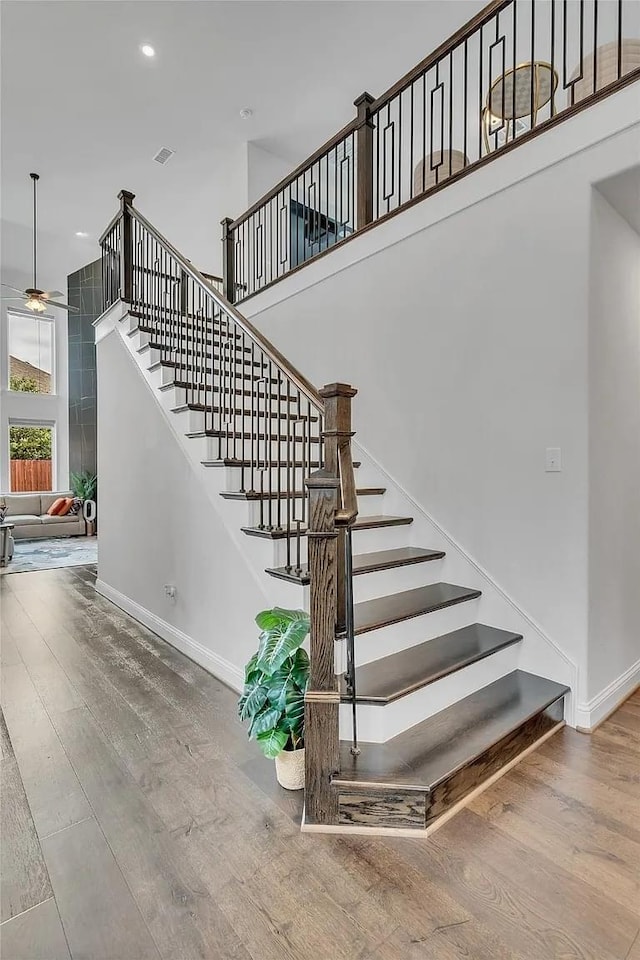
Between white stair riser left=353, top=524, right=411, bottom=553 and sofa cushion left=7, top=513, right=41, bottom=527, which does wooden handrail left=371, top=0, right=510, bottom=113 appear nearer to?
white stair riser left=353, top=524, right=411, bottom=553

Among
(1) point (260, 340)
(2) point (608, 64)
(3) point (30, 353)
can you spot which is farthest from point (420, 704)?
(3) point (30, 353)

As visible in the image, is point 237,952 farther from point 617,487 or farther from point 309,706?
point 617,487

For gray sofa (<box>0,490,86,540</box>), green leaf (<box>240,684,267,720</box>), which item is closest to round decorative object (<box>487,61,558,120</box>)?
green leaf (<box>240,684,267,720</box>)

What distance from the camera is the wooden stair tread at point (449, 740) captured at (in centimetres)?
179

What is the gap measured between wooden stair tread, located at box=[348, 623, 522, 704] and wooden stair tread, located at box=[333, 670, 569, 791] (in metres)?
0.17

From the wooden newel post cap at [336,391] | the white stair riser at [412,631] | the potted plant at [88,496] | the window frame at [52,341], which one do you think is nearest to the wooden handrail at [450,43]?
the wooden newel post cap at [336,391]

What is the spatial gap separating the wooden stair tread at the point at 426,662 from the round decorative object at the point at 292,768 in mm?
316

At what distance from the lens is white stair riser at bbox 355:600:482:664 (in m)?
2.33

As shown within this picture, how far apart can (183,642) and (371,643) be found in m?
1.55

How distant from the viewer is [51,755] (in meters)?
2.17

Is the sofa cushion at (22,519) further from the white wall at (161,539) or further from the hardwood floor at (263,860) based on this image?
the hardwood floor at (263,860)

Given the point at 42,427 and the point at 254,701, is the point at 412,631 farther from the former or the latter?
the point at 42,427

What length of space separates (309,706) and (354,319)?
2.81 m

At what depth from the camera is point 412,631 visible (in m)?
2.51
